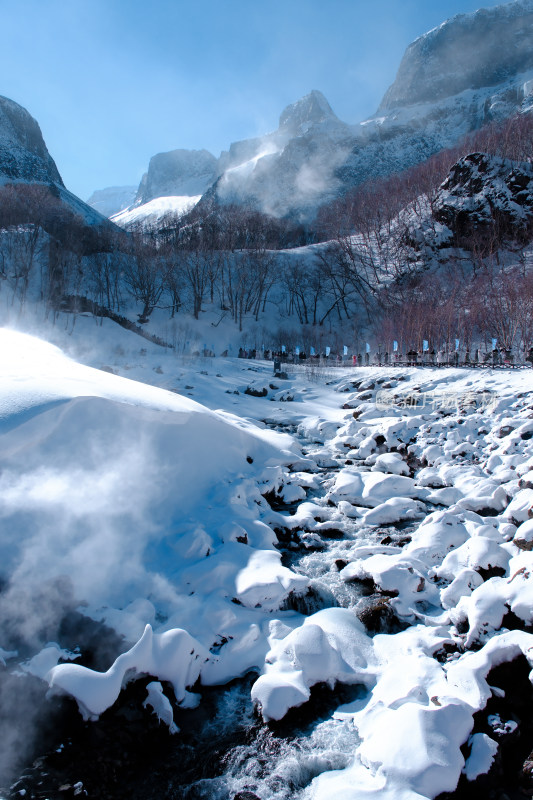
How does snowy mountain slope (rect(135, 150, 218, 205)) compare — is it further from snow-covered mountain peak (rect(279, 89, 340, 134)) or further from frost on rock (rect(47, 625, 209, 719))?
frost on rock (rect(47, 625, 209, 719))

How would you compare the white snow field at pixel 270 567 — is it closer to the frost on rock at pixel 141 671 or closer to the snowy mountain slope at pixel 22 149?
the frost on rock at pixel 141 671

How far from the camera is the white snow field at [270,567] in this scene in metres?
4.27

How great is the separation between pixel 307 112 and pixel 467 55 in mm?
51845

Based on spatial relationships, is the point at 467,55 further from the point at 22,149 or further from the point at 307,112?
the point at 22,149

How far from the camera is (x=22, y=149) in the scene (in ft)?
283

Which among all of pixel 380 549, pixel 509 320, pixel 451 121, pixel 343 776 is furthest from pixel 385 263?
pixel 451 121

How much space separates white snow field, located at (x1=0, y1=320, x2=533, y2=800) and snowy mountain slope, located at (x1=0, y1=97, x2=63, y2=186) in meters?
87.7

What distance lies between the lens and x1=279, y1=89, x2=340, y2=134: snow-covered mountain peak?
499 ft

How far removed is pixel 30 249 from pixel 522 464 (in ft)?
159

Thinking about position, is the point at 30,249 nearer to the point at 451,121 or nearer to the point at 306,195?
the point at 306,195

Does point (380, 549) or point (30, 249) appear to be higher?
point (30, 249)

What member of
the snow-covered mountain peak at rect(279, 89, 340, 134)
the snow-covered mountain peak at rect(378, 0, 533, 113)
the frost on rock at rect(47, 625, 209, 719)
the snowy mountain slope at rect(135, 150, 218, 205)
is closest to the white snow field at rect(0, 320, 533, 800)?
the frost on rock at rect(47, 625, 209, 719)

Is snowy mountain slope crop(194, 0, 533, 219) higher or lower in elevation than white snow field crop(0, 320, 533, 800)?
higher

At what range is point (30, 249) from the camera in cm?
4522
